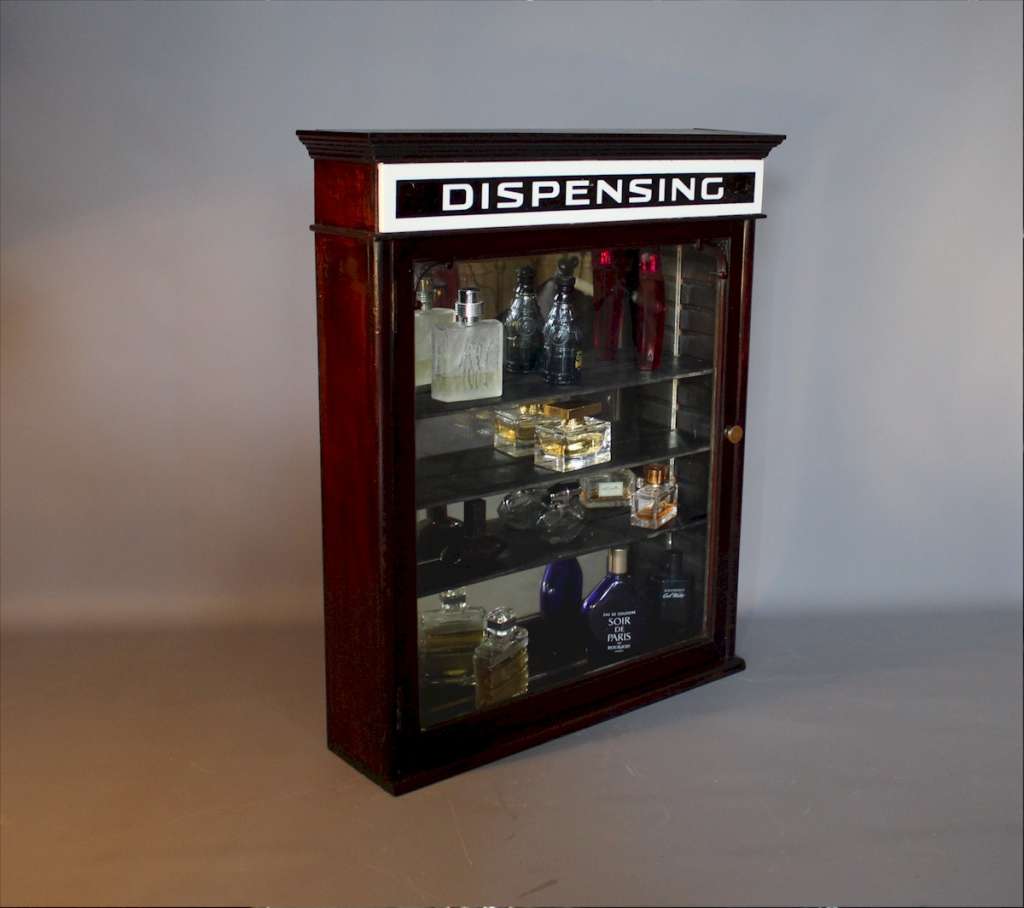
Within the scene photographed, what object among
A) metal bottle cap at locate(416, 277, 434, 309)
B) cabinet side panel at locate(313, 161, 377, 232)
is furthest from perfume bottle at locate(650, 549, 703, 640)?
cabinet side panel at locate(313, 161, 377, 232)

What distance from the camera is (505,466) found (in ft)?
9.39

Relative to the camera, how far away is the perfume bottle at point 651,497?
10.1 feet

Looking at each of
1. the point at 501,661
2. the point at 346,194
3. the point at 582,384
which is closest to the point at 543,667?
the point at 501,661

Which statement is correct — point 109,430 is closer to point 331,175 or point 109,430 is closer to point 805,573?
point 331,175

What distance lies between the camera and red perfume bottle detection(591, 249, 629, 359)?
114 inches

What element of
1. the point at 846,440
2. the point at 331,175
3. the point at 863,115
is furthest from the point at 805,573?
the point at 331,175

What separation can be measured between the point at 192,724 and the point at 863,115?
2.27 metres

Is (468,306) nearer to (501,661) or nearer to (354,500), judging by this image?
(354,500)

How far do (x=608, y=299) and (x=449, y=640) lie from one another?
0.80 metres

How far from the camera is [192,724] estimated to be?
2.93m

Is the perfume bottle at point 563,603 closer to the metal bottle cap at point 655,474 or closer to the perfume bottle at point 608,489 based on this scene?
the perfume bottle at point 608,489

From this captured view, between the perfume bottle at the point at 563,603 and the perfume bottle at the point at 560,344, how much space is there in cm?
41

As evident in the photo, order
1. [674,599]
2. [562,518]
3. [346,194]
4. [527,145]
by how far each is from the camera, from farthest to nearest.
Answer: [674,599]
[562,518]
[527,145]
[346,194]

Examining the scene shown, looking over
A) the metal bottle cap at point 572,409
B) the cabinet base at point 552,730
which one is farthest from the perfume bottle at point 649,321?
the cabinet base at point 552,730
